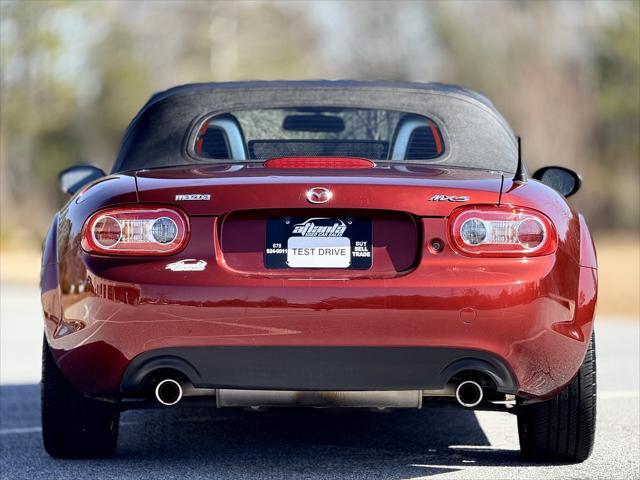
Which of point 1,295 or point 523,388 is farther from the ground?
point 523,388

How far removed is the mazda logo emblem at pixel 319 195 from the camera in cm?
461

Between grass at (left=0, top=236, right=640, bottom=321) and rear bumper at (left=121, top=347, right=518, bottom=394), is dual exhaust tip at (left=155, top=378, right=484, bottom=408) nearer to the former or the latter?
rear bumper at (left=121, top=347, right=518, bottom=394)

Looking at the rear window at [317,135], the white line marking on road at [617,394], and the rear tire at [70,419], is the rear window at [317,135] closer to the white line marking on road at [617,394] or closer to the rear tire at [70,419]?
the rear tire at [70,419]

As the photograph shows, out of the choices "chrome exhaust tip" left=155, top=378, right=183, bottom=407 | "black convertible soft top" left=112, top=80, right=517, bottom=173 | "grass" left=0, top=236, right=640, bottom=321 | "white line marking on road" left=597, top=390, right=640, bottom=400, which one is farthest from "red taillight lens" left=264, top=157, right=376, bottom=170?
"grass" left=0, top=236, right=640, bottom=321

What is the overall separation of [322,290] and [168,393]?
2.44 feet

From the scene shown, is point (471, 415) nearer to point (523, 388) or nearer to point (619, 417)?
point (619, 417)

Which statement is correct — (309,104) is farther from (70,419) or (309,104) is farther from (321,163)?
(70,419)

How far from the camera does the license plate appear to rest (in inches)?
180

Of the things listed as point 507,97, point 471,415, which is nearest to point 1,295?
point 471,415

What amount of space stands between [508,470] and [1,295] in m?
13.1

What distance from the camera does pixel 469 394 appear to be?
4.73 m

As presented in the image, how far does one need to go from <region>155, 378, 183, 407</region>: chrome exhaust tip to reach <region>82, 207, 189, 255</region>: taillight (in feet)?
1.66

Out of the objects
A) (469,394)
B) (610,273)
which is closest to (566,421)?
(469,394)

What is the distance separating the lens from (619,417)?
6.73 metres
